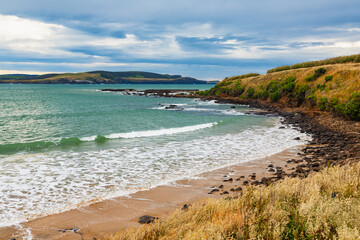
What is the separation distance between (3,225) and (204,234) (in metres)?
6.18

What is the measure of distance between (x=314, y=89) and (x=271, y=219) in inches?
1441

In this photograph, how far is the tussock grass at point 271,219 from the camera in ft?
16.1

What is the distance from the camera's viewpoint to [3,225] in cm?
742

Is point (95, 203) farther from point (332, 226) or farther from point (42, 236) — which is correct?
point (332, 226)

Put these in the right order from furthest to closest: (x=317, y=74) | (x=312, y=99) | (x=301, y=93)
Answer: (x=317, y=74), (x=301, y=93), (x=312, y=99)

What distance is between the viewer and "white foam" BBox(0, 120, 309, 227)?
9.12m

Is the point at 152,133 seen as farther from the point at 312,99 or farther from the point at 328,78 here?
the point at 328,78

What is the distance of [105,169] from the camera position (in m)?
12.8

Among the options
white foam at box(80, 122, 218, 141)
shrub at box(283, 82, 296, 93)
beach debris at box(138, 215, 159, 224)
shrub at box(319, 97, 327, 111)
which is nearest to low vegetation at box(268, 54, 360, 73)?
shrub at box(283, 82, 296, 93)

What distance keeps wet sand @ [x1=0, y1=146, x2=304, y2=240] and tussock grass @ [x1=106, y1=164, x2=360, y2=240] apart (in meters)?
1.34

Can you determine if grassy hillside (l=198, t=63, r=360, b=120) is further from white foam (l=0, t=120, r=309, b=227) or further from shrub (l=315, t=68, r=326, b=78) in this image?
white foam (l=0, t=120, r=309, b=227)

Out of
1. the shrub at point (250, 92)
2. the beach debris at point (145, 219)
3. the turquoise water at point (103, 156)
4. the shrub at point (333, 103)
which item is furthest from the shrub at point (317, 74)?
the beach debris at point (145, 219)

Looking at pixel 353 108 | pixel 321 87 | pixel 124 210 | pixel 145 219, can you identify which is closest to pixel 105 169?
pixel 124 210

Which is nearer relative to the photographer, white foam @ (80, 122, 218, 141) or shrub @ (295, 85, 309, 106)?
white foam @ (80, 122, 218, 141)
